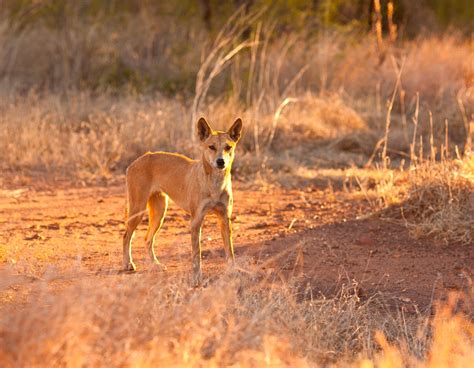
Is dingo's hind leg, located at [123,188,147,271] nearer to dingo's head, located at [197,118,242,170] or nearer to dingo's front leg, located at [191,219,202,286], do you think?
dingo's front leg, located at [191,219,202,286]

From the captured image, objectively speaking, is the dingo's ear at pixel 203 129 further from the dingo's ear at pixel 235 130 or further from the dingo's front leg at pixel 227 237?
the dingo's front leg at pixel 227 237

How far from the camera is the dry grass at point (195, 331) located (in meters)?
4.78

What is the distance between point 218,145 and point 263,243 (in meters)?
1.84

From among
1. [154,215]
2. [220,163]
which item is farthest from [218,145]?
[154,215]

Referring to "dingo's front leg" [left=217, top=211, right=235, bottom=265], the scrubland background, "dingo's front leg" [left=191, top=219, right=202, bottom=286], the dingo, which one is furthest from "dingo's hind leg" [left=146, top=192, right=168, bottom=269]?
the scrubland background

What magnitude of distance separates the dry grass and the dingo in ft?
3.19

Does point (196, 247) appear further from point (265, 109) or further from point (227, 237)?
point (265, 109)

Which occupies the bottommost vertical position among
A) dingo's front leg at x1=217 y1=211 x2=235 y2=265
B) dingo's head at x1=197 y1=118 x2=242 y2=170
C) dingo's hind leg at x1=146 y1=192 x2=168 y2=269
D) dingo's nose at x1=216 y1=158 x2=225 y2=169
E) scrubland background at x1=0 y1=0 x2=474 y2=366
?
scrubland background at x1=0 y1=0 x2=474 y2=366

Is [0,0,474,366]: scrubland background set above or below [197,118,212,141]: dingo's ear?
below

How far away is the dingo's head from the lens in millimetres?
7684

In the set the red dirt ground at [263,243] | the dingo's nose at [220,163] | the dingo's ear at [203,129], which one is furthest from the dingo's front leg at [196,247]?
the dingo's ear at [203,129]

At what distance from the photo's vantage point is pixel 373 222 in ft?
33.4

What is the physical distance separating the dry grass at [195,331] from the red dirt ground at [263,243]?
75 cm

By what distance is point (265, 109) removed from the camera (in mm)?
15695
